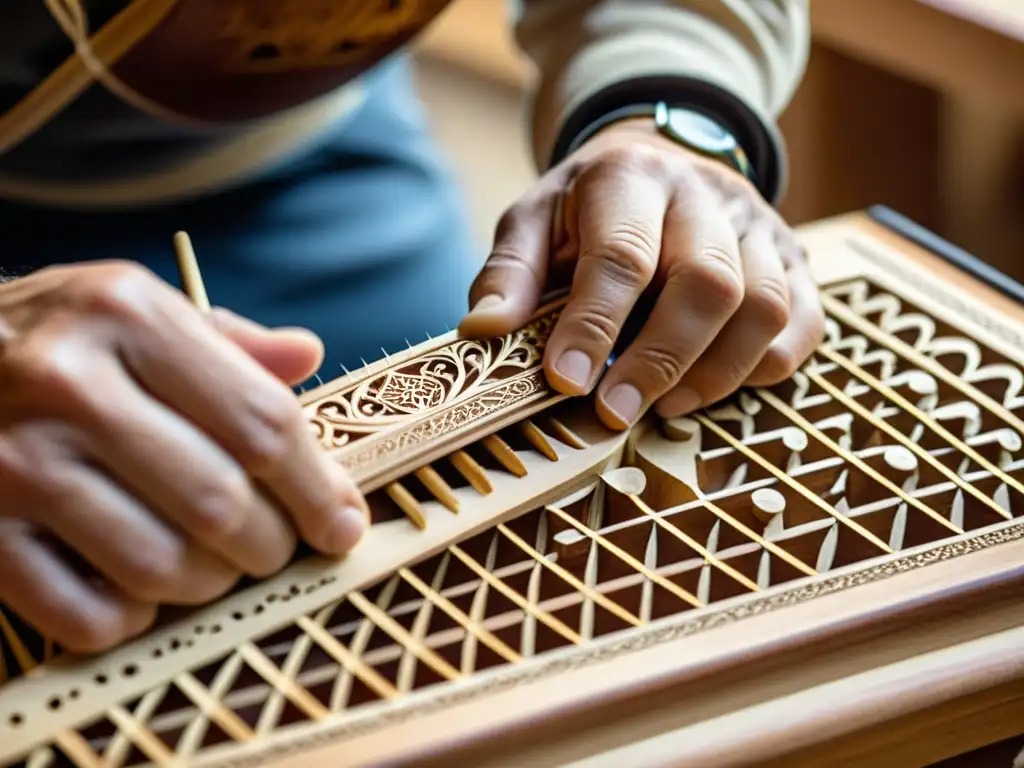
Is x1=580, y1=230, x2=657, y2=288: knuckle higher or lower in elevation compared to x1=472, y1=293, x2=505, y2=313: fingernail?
higher

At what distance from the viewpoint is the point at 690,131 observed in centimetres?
68

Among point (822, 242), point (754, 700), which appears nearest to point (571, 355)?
point (754, 700)

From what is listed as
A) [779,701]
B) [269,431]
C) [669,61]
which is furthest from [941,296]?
[269,431]

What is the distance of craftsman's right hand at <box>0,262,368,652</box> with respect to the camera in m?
0.38

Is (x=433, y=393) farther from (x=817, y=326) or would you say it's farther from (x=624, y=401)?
(x=817, y=326)

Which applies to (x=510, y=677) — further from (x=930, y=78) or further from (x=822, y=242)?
(x=930, y=78)

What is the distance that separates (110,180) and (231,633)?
1.41 ft

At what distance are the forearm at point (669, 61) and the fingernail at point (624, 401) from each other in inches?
10.3

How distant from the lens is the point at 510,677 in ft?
1.33

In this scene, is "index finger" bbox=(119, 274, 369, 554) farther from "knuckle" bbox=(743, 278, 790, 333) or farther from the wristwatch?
the wristwatch

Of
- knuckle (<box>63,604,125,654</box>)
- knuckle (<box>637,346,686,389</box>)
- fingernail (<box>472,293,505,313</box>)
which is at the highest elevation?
fingernail (<box>472,293,505,313</box>)

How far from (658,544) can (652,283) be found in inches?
6.1

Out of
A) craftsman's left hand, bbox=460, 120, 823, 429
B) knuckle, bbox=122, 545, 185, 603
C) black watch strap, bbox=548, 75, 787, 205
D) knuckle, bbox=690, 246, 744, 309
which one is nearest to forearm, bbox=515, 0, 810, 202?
black watch strap, bbox=548, 75, 787, 205

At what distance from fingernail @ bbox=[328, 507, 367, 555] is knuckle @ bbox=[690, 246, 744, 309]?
207 mm
